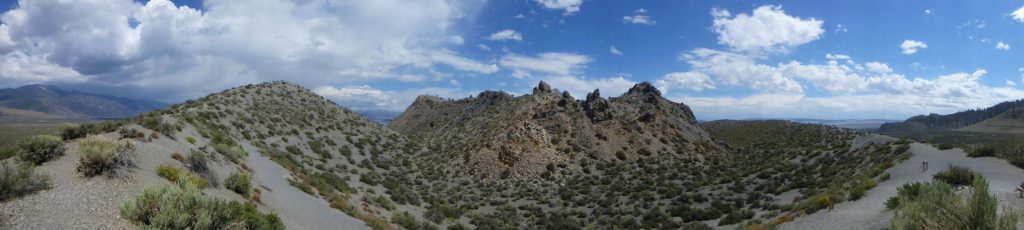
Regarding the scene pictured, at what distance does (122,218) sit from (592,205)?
2557 centimetres

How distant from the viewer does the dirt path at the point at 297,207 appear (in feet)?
51.2

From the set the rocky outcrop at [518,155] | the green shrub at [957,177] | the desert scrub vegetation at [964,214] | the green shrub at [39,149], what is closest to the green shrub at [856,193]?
the green shrub at [957,177]

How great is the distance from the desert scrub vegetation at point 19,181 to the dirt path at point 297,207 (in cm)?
577

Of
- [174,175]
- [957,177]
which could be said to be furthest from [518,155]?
[957,177]

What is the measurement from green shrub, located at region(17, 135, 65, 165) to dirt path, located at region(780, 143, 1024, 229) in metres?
21.9

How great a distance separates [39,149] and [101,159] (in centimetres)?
230

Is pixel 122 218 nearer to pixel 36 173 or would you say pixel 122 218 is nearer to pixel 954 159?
pixel 36 173

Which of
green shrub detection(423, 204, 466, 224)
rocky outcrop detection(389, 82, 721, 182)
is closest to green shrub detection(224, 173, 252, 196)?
green shrub detection(423, 204, 466, 224)

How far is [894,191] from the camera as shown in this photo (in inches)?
647

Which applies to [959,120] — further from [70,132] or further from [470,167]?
[70,132]

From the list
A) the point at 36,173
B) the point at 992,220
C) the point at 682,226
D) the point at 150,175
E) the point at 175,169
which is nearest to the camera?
the point at 992,220

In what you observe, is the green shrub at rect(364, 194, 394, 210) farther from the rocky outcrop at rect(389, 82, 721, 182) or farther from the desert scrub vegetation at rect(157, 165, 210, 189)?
the rocky outcrop at rect(389, 82, 721, 182)

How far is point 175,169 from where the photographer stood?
1438cm

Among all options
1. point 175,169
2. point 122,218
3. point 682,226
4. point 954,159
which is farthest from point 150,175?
point 954,159
